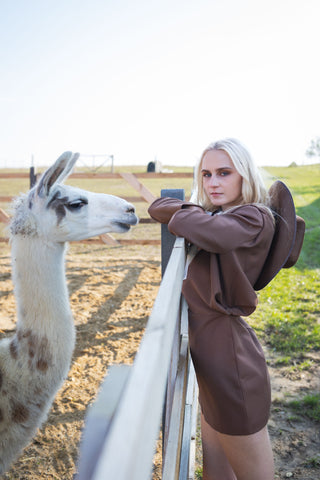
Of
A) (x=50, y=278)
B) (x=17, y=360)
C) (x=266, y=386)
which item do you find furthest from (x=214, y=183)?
(x=17, y=360)

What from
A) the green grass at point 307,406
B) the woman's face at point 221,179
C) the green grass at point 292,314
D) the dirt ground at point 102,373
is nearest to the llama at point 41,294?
the woman's face at point 221,179

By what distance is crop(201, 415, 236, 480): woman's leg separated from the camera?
5.09 ft

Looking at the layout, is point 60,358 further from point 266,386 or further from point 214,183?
point 214,183

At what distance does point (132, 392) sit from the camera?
437mm

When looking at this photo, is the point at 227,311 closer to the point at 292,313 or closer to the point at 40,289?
the point at 40,289

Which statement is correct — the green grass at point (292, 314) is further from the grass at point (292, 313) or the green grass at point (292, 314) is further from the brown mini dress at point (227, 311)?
the brown mini dress at point (227, 311)

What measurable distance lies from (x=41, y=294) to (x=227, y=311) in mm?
962

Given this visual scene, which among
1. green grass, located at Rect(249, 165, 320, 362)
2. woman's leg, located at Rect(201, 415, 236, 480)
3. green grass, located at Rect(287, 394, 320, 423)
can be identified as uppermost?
woman's leg, located at Rect(201, 415, 236, 480)

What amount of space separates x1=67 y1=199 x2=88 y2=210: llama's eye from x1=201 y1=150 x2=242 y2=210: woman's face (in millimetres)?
726

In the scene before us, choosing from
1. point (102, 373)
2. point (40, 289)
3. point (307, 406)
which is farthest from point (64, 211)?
point (307, 406)

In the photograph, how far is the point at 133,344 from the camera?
3732 millimetres

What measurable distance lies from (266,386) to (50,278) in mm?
1129

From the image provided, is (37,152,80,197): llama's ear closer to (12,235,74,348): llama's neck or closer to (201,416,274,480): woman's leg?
(12,235,74,348): llama's neck

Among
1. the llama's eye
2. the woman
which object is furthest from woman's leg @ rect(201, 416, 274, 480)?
the llama's eye
